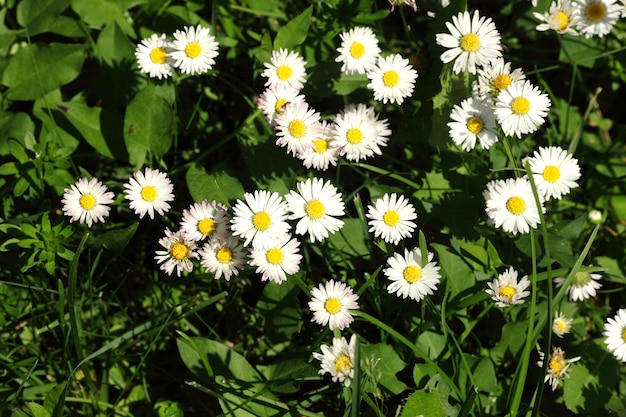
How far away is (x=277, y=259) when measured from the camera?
7.32 feet

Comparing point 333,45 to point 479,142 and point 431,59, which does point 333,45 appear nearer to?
point 431,59

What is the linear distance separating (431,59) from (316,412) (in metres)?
1.50

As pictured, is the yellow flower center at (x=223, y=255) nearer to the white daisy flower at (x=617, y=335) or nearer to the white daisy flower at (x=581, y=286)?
the white daisy flower at (x=581, y=286)

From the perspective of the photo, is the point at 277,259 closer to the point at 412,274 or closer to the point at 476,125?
the point at 412,274

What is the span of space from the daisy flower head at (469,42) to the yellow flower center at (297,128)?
21.6 inches

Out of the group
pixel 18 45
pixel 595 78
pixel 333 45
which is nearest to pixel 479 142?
pixel 333 45

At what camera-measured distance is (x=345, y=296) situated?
2.23 meters

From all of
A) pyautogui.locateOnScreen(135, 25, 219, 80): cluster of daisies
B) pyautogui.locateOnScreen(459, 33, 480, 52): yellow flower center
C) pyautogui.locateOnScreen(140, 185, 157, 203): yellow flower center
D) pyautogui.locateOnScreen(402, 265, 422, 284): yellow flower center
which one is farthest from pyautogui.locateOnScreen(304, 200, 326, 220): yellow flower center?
pyautogui.locateOnScreen(459, 33, 480, 52): yellow flower center

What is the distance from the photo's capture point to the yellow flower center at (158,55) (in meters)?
2.58

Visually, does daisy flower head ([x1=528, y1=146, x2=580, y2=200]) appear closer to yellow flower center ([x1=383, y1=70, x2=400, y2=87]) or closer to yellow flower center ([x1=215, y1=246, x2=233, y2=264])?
yellow flower center ([x1=383, y1=70, x2=400, y2=87])

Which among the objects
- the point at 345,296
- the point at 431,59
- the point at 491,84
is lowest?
the point at 345,296

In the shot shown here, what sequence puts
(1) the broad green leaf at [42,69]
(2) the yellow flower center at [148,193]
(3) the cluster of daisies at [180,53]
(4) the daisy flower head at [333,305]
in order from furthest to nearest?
1. (1) the broad green leaf at [42,69]
2. (3) the cluster of daisies at [180,53]
3. (2) the yellow flower center at [148,193]
4. (4) the daisy flower head at [333,305]

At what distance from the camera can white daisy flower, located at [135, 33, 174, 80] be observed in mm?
2561

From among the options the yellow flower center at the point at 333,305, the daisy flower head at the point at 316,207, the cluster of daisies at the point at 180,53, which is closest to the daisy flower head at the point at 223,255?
the daisy flower head at the point at 316,207
